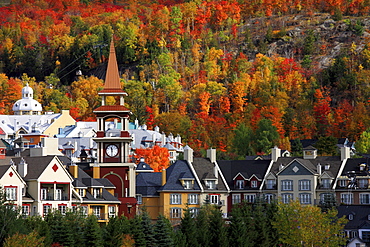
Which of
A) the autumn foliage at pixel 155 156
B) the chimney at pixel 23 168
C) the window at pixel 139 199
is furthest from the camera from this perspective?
the autumn foliage at pixel 155 156

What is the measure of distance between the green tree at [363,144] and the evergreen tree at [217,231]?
183 feet

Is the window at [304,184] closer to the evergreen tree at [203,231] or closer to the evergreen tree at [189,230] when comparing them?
the evergreen tree at [203,231]

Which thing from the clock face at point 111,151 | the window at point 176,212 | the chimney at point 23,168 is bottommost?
the window at point 176,212

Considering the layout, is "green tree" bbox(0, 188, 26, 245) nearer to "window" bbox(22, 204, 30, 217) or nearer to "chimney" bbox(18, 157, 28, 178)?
"window" bbox(22, 204, 30, 217)

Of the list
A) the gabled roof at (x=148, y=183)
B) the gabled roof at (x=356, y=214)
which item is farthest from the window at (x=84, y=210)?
the gabled roof at (x=356, y=214)

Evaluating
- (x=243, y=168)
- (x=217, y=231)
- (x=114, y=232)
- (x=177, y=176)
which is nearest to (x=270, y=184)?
(x=243, y=168)

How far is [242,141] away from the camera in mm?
170750

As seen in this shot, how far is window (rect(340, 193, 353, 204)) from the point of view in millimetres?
129000

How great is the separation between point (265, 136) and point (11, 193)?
7469 centimetres

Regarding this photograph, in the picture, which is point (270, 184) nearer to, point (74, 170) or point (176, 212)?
point (176, 212)

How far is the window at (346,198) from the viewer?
129 m

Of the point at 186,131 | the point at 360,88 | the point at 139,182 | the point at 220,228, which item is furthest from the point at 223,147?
the point at 220,228

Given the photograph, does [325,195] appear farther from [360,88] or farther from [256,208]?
[360,88]

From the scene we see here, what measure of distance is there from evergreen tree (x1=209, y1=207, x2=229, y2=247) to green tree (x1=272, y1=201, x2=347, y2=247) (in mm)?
7431
